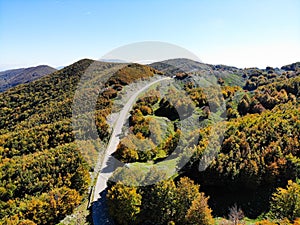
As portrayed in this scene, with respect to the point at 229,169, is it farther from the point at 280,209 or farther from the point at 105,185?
the point at 105,185

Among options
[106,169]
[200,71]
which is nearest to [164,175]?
[106,169]

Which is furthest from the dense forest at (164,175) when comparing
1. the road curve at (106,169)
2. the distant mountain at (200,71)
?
the distant mountain at (200,71)

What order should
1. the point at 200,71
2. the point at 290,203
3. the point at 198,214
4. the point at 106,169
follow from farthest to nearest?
the point at 200,71 < the point at 106,169 < the point at 290,203 < the point at 198,214

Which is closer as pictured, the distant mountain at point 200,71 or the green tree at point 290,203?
the green tree at point 290,203

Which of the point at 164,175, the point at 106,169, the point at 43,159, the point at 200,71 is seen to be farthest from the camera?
the point at 200,71

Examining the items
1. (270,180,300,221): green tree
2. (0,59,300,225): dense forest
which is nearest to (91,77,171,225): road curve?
(0,59,300,225): dense forest

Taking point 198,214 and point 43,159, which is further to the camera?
point 43,159

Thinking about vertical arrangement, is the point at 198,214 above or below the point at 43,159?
below

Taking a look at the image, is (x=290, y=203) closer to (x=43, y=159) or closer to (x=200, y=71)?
(x=43, y=159)

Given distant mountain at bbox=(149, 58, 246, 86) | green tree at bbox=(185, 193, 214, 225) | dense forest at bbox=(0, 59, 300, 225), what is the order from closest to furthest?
green tree at bbox=(185, 193, 214, 225)
dense forest at bbox=(0, 59, 300, 225)
distant mountain at bbox=(149, 58, 246, 86)

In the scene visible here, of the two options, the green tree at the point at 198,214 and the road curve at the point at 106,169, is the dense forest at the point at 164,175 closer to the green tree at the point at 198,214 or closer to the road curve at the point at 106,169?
the green tree at the point at 198,214

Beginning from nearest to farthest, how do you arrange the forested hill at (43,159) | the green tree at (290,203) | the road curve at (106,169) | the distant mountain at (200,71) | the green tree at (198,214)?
the green tree at (198,214) → the green tree at (290,203) → the forested hill at (43,159) → the road curve at (106,169) → the distant mountain at (200,71)

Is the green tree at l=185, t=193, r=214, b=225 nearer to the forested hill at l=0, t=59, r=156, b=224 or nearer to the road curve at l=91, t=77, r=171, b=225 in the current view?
the road curve at l=91, t=77, r=171, b=225
